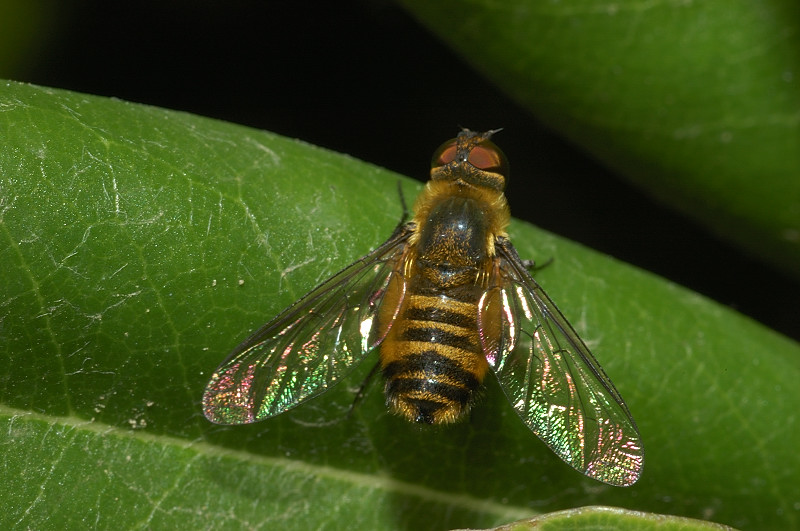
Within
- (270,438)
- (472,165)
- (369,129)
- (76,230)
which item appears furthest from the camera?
(369,129)

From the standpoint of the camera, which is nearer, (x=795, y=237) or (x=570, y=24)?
(x=570, y=24)

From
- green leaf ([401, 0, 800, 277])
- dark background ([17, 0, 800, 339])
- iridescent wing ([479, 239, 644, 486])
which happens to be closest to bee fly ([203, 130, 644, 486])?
iridescent wing ([479, 239, 644, 486])

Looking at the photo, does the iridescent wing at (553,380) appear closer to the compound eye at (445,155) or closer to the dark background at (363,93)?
the compound eye at (445,155)

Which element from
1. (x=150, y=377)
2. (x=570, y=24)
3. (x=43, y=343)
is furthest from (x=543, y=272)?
(x=43, y=343)

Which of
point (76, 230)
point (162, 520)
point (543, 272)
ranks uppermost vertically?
point (543, 272)

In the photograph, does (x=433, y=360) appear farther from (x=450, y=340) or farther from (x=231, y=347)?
(x=231, y=347)

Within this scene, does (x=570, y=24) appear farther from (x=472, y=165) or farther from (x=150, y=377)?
(x=150, y=377)
